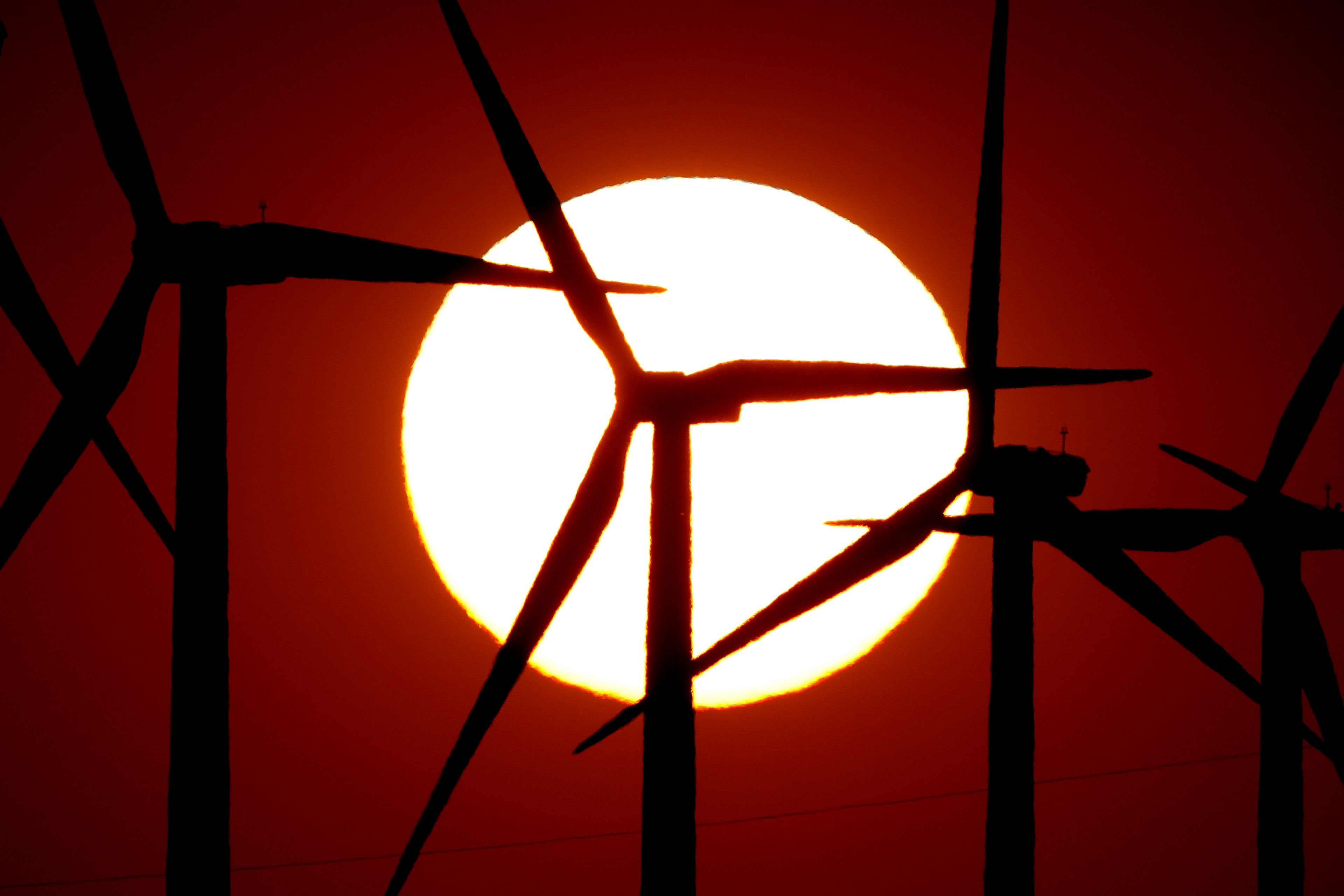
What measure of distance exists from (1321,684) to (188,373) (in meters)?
14.6

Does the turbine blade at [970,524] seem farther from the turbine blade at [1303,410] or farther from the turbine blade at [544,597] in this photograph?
the turbine blade at [1303,410]

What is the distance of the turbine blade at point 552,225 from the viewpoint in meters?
9.40

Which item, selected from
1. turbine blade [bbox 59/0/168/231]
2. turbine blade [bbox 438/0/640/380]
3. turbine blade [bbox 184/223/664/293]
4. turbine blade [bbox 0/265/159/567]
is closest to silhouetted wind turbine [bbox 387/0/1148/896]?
turbine blade [bbox 438/0/640/380]

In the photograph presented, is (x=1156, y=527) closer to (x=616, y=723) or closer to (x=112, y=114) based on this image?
(x=616, y=723)

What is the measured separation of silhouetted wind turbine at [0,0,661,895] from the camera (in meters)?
8.51

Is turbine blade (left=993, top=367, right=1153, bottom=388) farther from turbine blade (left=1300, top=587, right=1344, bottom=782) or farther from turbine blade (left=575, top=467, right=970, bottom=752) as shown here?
turbine blade (left=1300, top=587, right=1344, bottom=782)

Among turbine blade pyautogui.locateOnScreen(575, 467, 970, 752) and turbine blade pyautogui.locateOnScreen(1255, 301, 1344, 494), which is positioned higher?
turbine blade pyautogui.locateOnScreen(1255, 301, 1344, 494)

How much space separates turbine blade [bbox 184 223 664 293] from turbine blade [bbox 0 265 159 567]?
0.41 metres

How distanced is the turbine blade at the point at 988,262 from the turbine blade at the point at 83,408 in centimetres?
776

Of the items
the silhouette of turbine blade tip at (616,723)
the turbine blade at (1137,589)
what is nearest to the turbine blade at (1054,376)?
the turbine blade at (1137,589)

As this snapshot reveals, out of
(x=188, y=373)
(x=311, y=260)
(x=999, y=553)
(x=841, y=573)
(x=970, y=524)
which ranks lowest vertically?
(x=841, y=573)

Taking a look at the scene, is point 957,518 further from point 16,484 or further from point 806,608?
point 16,484

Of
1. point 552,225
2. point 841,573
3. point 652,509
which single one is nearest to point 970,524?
point 841,573

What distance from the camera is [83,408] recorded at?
884 cm
